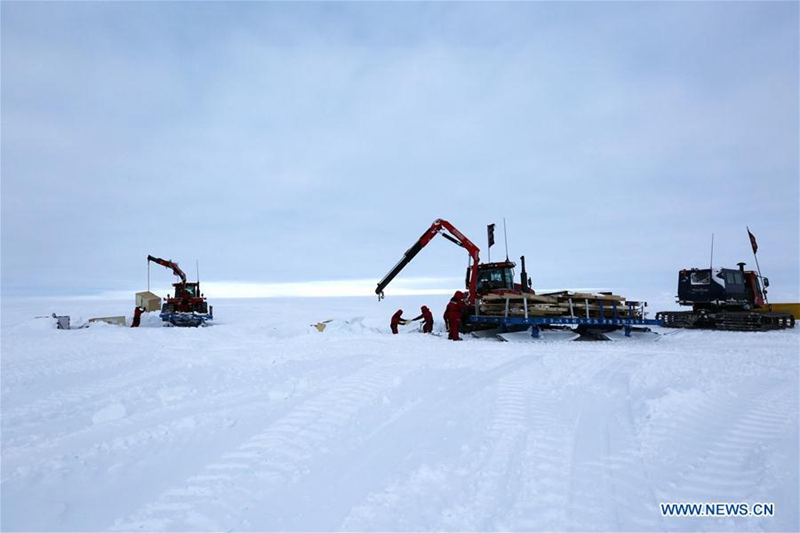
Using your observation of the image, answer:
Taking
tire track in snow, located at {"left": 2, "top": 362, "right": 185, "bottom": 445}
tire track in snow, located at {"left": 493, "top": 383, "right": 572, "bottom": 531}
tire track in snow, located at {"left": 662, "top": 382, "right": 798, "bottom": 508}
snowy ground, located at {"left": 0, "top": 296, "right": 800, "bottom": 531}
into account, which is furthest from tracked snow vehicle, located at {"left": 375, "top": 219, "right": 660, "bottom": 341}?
tire track in snow, located at {"left": 2, "top": 362, "right": 185, "bottom": 445}

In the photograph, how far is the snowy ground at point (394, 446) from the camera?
3754 millimetres

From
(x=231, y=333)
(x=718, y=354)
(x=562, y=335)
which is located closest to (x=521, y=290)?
(x=562, y=335)

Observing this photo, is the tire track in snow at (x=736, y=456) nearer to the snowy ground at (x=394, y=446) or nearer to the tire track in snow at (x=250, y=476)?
the snowy ground at (x=394, y=446)

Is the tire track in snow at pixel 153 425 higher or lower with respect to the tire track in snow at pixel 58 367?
lower

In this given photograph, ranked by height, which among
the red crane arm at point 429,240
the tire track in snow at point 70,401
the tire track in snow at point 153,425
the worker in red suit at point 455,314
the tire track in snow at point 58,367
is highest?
the red crane arm at point 429,240

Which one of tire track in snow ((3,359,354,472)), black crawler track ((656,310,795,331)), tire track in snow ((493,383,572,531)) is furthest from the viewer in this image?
black crawler track ((656,310,795,331))

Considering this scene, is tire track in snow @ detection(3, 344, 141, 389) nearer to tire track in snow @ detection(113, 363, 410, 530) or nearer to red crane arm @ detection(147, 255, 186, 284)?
tire track in snow @ detection(113, 363, 410, 530)

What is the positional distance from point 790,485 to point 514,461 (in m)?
2.37

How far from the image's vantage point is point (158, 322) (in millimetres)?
28422

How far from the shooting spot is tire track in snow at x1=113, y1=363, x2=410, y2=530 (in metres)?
3.68

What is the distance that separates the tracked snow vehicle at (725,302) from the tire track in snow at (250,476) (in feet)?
65.7

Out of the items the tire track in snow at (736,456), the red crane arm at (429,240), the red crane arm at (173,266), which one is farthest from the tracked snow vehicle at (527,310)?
the red crane arm at (173,266)

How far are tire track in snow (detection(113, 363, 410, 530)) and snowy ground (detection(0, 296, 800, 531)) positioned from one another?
20 mm

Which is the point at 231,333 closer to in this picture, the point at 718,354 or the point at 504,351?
the point at 504,351
